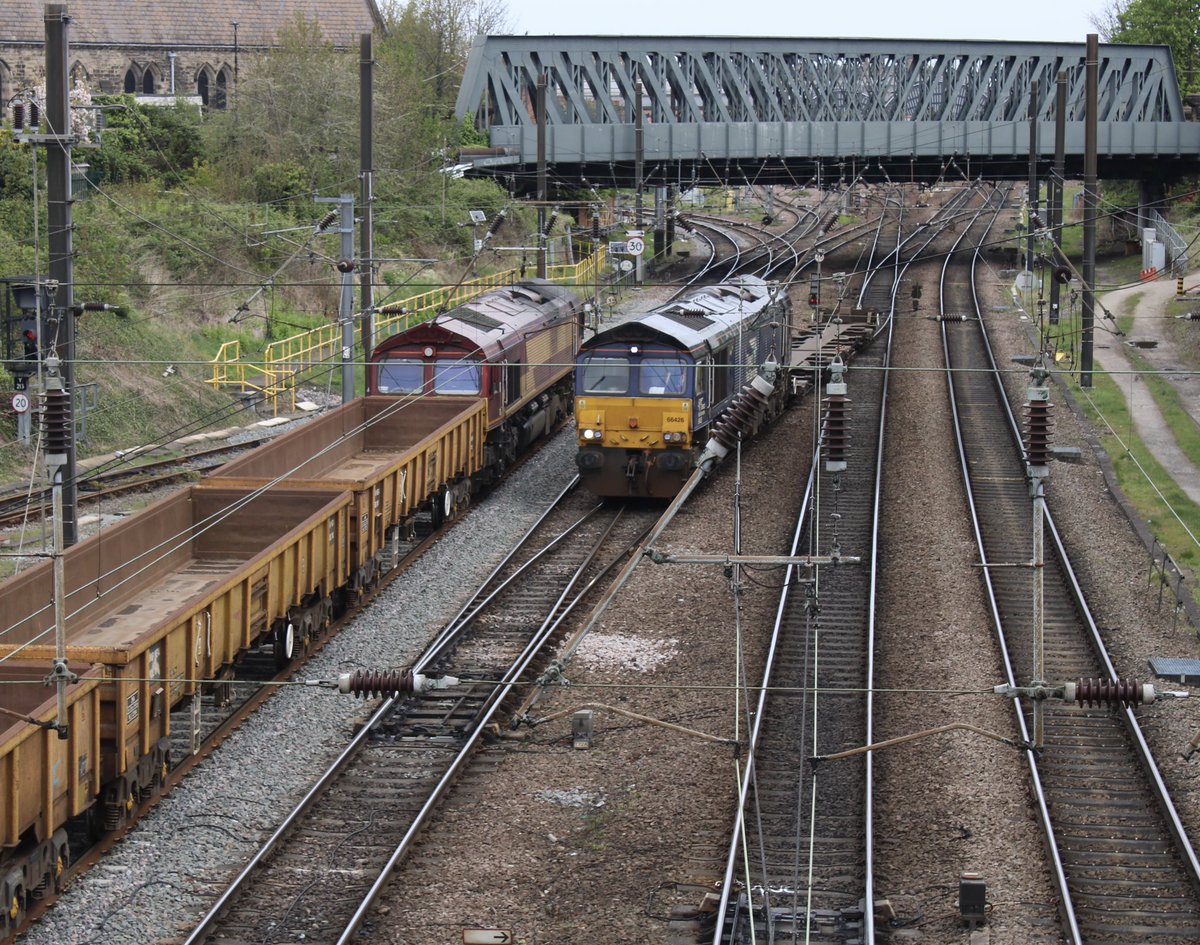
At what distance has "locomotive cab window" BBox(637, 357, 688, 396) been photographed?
2653cm

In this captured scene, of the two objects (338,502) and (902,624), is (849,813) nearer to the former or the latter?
(902,624)

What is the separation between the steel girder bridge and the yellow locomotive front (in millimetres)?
30763

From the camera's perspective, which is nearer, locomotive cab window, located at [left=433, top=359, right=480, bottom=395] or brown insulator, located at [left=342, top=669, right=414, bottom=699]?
brown insulator, located at [left=342, top=669, right=414, bottom=699]

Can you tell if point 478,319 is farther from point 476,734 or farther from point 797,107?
point 797,107

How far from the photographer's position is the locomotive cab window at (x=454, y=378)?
28.2 meters

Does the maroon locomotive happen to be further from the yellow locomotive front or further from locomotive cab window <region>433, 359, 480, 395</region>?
the yellow locomotive front

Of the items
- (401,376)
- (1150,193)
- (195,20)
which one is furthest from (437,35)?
(401,376)

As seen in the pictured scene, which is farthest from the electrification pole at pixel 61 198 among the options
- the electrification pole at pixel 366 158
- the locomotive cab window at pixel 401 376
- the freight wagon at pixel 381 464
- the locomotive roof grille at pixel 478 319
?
the locomotive roof grille at pixel 478 319

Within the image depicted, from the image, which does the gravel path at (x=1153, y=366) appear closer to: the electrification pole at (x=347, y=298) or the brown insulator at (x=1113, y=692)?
the electrification pole at (x=347, y=298)

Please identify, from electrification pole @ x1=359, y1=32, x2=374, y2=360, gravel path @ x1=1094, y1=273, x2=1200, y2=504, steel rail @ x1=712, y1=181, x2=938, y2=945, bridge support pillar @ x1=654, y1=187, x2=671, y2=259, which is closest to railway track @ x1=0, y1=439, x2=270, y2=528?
electrification pole @ x1=359, y1=32, x2=374, y2=360

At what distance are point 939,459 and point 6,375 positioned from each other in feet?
57.7

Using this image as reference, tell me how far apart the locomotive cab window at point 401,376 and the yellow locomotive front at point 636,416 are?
10.4ft

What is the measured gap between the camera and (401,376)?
2856 cm

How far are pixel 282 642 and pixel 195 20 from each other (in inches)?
2452
